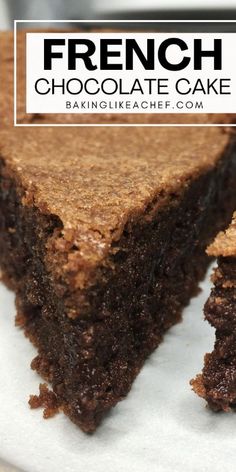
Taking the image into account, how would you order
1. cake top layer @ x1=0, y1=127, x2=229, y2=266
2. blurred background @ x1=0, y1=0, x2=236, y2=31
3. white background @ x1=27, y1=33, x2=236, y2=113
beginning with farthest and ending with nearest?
blurred background @ x1=0, y1=0, x2=236, y2=31, white background @ x1=27, y1=33, x2=236, y2=113, cake top layer @ x1=0, y1=127, x2=229, y2=266

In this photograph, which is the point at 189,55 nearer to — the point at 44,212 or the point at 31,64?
the point at 31,64

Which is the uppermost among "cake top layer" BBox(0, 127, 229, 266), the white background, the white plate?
the white background

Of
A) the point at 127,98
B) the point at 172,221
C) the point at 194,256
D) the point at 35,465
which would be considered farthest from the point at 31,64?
the point at 35,465

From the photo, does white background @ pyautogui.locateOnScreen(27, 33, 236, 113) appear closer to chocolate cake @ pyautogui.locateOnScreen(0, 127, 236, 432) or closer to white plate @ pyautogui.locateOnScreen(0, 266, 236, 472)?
chocolate cake @ pyautogui.locateOnScreen(0, 127, 236, 432)

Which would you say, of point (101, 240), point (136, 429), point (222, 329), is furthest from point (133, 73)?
point (136, 429)

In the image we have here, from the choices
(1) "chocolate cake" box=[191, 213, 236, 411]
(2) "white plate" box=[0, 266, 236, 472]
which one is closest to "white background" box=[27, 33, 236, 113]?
(1) "chocolate cake" box=[191, 213, 236, 411]

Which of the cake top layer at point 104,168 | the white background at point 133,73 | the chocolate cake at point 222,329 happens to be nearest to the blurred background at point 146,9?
the cake top layer at point 104,168

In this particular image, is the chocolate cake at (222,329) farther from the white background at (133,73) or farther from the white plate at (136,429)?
the white background at (133,73)
